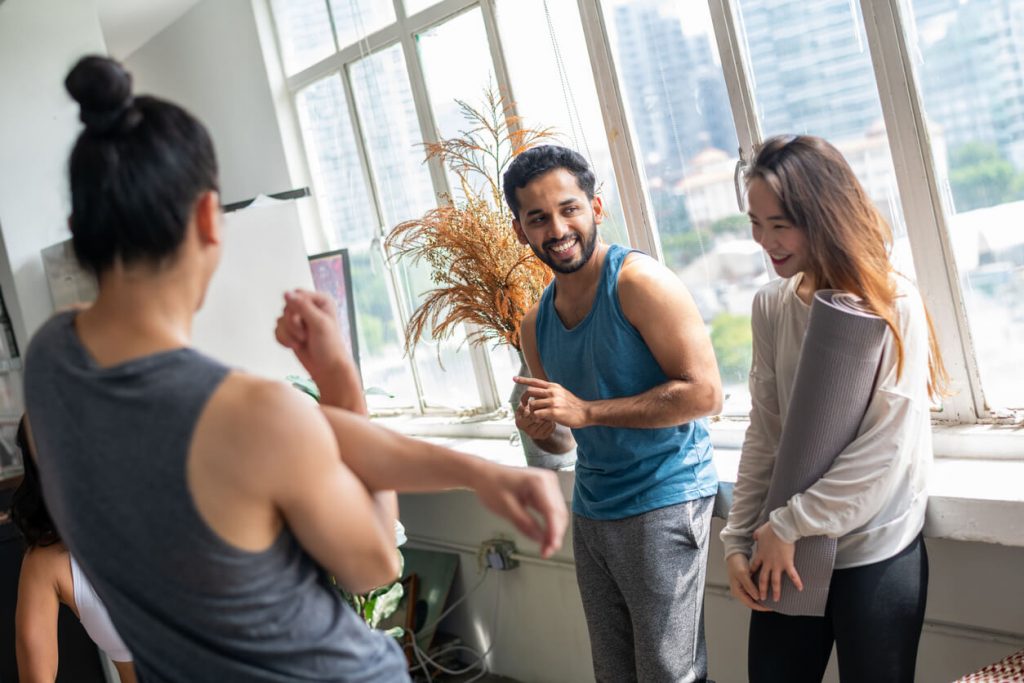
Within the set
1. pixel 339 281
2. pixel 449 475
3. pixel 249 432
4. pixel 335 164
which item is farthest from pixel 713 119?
pixel 335 164

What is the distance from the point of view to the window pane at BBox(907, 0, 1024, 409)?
2.23 meters

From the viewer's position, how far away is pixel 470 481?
0.94 m

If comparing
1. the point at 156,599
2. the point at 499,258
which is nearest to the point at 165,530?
the point at 156,599

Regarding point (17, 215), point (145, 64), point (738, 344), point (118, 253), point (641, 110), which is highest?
point (145, 64)

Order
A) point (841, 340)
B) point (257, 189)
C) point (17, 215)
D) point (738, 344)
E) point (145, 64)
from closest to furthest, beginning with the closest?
point (841, 340)
point (738, 344)
point (17, 215)
point (257, 189)
point (145, 64)

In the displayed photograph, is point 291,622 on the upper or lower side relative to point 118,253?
lower

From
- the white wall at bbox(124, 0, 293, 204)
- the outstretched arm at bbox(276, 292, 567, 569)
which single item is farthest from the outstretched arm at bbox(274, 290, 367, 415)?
the white wall at bbox(124, 0, 293, 204)

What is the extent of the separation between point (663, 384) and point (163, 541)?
135 cm

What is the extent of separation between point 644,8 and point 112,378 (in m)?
2.53

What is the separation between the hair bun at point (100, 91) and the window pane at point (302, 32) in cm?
404

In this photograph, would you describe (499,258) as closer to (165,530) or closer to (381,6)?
(381,6)

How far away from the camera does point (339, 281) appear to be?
4875 mm

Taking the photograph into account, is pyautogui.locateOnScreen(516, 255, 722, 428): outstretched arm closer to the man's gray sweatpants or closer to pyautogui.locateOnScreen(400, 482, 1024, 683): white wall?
the man's gray sweatpants

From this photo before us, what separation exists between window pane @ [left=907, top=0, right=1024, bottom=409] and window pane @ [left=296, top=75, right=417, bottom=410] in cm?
287
